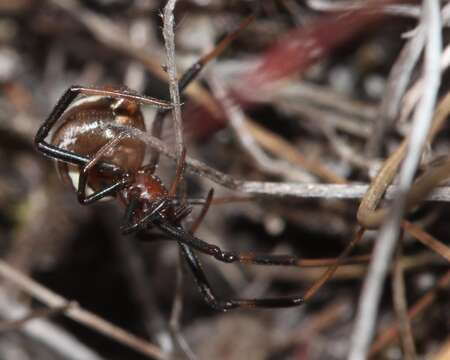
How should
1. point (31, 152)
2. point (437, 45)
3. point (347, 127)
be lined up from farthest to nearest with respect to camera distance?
1. point (31, 152)
2. point (347, 127)
3. point (437, 45)

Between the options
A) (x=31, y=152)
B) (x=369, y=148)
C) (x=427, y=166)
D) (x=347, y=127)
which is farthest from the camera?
(x=31, y=152)

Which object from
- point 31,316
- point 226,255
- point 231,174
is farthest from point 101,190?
point 231,174

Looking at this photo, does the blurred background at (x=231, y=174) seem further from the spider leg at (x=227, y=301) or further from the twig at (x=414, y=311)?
the spider leg at (x=227, y=301)

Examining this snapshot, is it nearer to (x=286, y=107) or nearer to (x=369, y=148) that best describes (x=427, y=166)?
(x=369, y=148)

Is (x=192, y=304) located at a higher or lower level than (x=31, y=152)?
lower

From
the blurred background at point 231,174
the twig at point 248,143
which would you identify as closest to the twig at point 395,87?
the blurred background at point 231,174

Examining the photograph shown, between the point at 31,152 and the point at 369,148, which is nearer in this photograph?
the point at 369,148

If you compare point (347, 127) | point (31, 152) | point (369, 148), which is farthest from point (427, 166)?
point (31, 152)

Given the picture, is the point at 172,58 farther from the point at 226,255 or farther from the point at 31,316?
the point at 31,316
